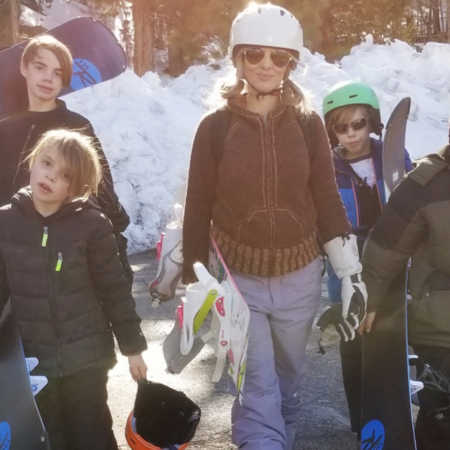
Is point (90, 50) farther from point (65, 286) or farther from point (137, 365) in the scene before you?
point (137, 365)

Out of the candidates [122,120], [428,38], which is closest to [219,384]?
[122,120]

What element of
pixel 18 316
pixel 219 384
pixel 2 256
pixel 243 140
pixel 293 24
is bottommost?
pixel 219 384

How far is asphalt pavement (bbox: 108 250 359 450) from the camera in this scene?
3873 mm

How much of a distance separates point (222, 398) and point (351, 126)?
1751 millimetres

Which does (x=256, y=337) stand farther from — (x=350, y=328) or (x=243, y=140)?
(x=243, y=140)

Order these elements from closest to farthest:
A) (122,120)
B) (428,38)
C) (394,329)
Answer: (394,329)
(122,120)
(428,38)

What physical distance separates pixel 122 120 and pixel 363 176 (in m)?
8.22

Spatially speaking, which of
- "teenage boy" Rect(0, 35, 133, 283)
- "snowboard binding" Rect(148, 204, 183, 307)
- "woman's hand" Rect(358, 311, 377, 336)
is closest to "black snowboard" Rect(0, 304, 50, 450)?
"snowboard binding" Rect(148, 204, 183, 307)

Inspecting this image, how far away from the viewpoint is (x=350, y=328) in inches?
121

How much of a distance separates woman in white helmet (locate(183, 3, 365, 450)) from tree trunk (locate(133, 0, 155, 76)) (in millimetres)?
14481

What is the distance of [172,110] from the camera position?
42.2 ft

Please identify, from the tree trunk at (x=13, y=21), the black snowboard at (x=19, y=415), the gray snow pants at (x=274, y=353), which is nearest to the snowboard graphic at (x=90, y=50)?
the gray snow pants at (x=274, y=353)

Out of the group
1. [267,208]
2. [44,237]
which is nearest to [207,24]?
[267,208]

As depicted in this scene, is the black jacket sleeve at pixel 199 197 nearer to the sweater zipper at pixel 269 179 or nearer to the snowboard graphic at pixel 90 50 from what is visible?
the sweater zipper at pixel 269 179
